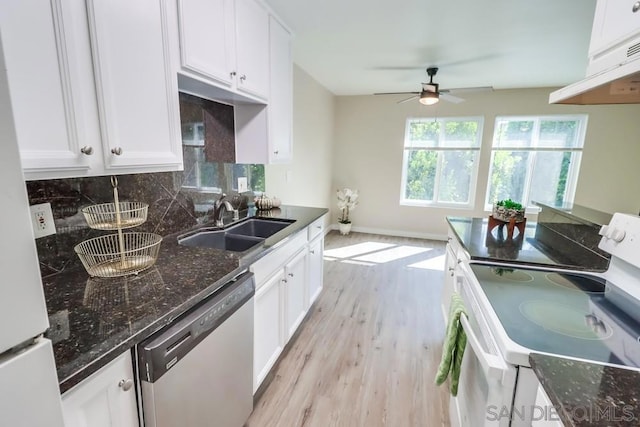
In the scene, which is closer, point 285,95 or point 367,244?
point 285,95

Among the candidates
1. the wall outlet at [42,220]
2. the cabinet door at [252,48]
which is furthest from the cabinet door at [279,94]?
the wall outlet at [42,220]

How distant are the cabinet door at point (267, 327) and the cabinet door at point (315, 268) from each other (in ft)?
1.99

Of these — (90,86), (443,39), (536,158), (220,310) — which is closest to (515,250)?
(220,310)

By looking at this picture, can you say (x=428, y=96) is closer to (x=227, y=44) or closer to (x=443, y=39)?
(x=443, y=39)

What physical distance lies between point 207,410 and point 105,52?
1.36m

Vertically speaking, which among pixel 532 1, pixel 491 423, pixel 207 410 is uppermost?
pixel 532 1

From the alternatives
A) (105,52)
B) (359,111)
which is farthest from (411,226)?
(105,52)

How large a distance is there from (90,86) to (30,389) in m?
0.88

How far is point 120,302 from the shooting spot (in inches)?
37.8

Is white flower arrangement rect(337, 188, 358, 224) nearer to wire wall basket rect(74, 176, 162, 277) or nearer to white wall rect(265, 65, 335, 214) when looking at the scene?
white wall rect(265, 65, 335, 214)

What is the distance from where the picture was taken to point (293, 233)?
1.89m

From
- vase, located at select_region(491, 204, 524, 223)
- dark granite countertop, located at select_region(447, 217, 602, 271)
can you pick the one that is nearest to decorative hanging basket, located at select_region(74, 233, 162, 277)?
dark granite countertop, located at select_region(447, 217, 602, 271)

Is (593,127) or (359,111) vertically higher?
(359,111)

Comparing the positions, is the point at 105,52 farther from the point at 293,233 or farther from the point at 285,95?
the point at 285,95
